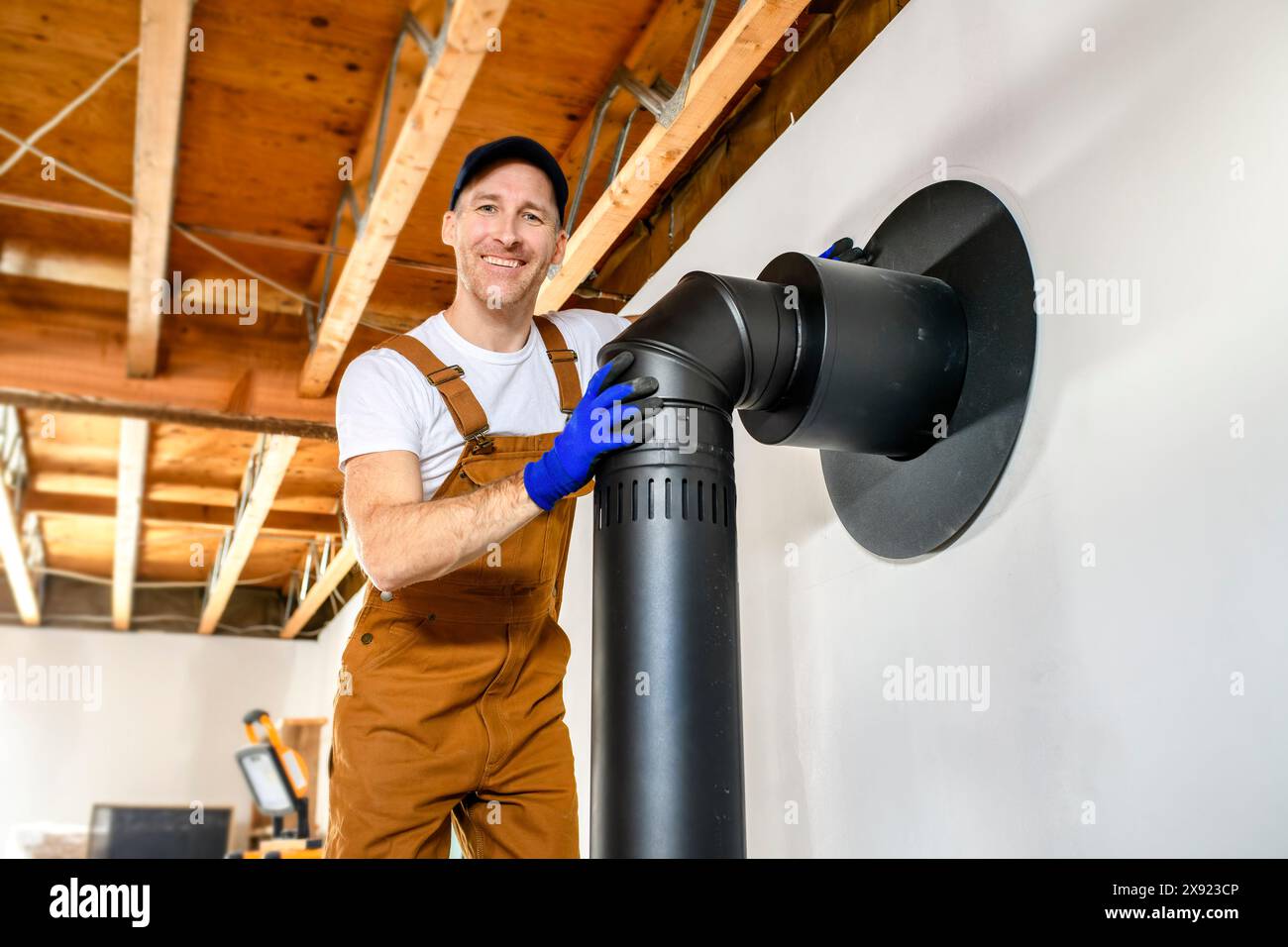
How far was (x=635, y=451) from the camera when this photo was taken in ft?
4.52

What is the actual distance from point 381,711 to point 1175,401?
118 cm

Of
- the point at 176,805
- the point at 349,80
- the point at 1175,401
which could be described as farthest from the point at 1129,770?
the point at 176,805

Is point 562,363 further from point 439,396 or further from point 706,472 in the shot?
point 706,472

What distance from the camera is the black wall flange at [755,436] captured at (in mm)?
1284

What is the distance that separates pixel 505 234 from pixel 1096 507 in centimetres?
101

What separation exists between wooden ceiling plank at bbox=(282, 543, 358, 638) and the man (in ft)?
12.1

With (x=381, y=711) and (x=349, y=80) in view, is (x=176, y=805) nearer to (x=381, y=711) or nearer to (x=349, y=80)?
(x=349, y=80)

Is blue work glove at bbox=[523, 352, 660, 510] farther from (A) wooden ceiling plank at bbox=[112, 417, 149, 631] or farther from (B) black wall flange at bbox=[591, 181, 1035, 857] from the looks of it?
(A) wooden ceiling plank at bbox=[112, 417, 149, 631]

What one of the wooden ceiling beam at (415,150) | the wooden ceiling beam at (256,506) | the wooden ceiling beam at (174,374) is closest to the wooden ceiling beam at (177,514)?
the wooden ceiling beam at (256,506)

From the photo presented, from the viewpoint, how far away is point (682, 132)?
7.72 ft

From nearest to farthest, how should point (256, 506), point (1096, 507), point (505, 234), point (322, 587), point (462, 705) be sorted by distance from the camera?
point (1096, 507) < point (462, 705) < point (505, 234) < point (256, 506) < point (322, 587)

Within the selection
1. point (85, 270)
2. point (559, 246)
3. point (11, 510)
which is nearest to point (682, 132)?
point (559, 246)

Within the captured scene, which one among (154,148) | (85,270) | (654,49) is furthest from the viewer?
(85,270)

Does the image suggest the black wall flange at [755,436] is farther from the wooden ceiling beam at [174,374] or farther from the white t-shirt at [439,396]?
the wooden ceiling beam at [174,374]
